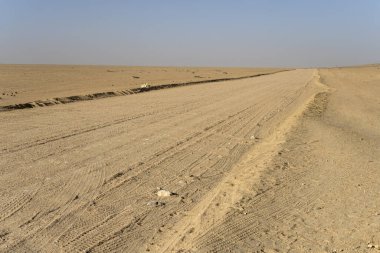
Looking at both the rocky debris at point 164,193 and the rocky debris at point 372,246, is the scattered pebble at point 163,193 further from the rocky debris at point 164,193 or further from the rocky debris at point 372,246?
the rocky debris at point 372,246

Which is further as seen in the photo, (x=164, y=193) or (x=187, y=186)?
(x=187, y=186)

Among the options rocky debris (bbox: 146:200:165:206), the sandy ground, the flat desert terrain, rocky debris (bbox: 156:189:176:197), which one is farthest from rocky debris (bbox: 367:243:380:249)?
the sandy ground

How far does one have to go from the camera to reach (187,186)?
7.85 m

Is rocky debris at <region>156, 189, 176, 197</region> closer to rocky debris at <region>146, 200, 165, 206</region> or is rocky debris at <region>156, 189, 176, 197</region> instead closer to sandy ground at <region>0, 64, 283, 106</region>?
rocky debris at <region>146, 200, 165, 206</region>

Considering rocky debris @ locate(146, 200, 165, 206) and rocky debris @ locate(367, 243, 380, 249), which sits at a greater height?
rocky debris @ locate(367, 243, 380, 249)

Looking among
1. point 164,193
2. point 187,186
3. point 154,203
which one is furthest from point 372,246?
point 187,186

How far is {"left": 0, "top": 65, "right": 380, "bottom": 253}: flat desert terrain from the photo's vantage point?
18.7ft

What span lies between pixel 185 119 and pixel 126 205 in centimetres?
889

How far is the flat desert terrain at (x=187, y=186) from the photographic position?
5.71 metres

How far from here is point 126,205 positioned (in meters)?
6.83

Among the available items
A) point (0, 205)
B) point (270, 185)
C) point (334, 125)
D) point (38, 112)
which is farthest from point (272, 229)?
point (38, 112)

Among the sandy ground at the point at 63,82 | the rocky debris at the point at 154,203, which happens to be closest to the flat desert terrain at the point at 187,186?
the rocky debris at the point at 154,203

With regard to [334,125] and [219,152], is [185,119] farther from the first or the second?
[219,152]

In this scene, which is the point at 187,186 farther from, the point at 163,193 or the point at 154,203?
the point at 154,203
